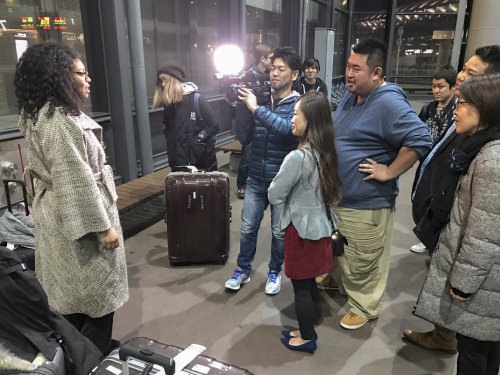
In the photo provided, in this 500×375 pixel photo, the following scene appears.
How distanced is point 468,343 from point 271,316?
129cm

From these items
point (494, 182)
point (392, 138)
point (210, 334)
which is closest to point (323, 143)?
point (392, 138)

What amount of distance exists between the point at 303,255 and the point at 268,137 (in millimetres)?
902

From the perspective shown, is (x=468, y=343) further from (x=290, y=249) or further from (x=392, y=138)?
(x=392, y=138)

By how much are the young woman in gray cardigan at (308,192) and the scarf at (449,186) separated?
492 mm

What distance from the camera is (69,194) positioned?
5.45ft

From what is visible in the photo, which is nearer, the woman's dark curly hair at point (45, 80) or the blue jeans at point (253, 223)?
the woman's dark curly hair at point (45, 80)

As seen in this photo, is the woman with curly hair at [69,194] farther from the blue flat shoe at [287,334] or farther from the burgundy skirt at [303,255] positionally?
the blue flat shoe at [287,334]

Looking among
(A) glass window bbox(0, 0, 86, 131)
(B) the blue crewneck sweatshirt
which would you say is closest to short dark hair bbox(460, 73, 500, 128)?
(B) the blue crewneck sweatshirt

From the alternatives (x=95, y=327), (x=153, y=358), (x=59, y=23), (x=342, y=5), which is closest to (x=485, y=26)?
(x=59, y=23)

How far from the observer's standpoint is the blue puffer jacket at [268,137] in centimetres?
264

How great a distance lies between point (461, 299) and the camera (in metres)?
1.67

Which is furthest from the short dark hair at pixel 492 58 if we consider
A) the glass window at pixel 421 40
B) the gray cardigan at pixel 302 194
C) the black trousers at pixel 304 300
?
the glass window at pixel 421 40

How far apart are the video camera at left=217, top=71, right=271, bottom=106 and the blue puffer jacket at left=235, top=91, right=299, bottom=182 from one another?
72 mm

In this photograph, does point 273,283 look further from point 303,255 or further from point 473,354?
point 473,354
